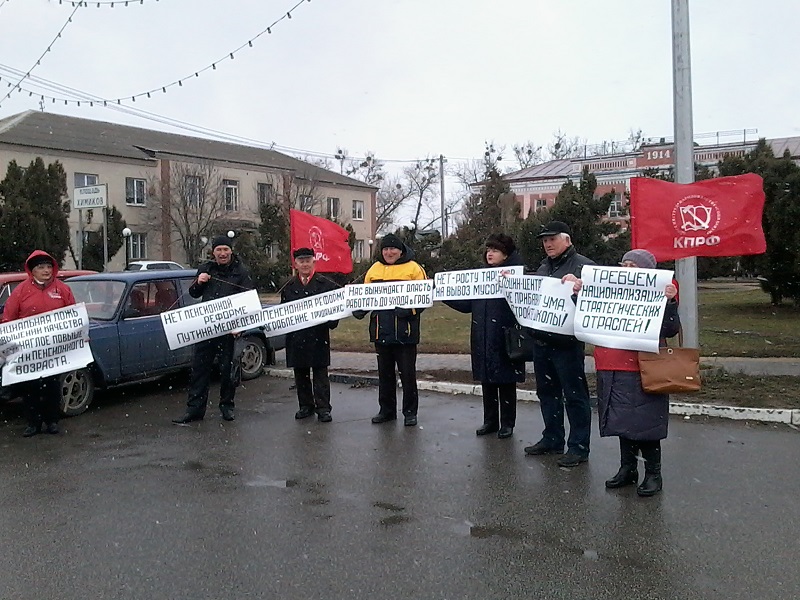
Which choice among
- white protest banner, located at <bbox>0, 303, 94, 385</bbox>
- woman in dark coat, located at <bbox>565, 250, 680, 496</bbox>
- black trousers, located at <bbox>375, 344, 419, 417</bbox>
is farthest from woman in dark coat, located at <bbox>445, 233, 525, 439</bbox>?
white protest banner, located at <bbox>0, 303, 94, 385</bbox>

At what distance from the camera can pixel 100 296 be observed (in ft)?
31.4

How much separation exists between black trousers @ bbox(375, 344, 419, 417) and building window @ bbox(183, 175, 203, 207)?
3908cm

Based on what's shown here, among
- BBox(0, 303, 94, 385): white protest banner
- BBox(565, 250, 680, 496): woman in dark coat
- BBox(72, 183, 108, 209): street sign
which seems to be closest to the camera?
BBox(565, 250, 680, 496): woman in dark coat

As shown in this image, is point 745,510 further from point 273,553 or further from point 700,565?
point 273,553

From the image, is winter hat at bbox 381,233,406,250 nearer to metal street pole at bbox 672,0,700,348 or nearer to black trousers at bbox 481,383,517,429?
black trousers at bbox 481,383,517,429

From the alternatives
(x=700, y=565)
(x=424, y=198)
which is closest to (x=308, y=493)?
(x=700, y=565)

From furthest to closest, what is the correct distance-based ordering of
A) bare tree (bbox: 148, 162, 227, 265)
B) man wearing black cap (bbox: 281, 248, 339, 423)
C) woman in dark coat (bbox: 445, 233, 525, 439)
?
bare tree (bbox: 148, 162, 227, 265), man wearing black cap (bbox: 281, 248, 339, 423), woman in dark coat (bbox: 445, 233, 525, 439)

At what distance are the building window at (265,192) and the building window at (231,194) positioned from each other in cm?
161

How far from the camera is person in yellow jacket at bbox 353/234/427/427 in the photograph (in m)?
7.89

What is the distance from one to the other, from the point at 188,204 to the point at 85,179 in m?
5.96

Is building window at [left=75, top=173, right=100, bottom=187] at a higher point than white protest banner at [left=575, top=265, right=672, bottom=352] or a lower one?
higher

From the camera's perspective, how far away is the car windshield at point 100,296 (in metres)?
9.35

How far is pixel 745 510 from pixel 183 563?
373cm

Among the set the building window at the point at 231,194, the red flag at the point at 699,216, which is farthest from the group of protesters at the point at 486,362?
the building window at the point at 231,194
